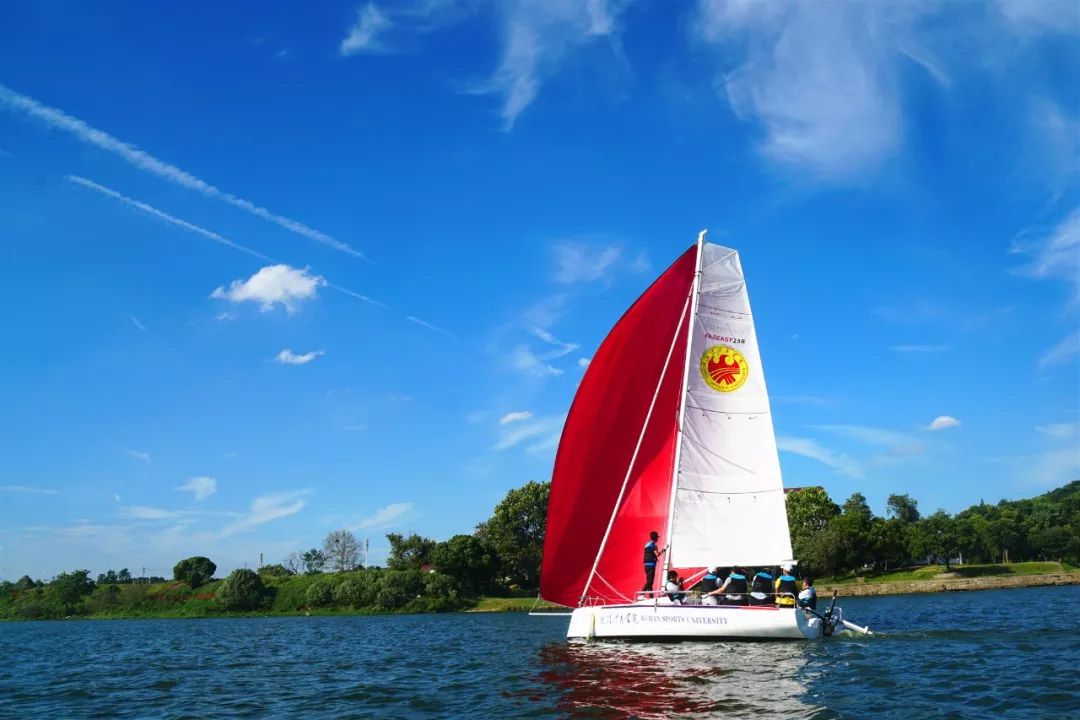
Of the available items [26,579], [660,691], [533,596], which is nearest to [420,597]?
[533,596]

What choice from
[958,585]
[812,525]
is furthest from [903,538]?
[958,585]

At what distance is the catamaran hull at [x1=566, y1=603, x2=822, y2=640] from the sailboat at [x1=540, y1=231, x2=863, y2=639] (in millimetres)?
932

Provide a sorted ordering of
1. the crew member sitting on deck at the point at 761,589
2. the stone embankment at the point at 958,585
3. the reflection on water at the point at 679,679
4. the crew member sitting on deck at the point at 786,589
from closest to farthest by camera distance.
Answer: the reflection on water at the point at 679,679 < the crew member sitting on deck at the point at 761,589 < the crew member sitting on deck at the point at 786,589 < the stone embankment at the point at 958,585

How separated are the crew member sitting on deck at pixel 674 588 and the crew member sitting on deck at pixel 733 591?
1.00 meters

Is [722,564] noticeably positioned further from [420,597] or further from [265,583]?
[265,583]

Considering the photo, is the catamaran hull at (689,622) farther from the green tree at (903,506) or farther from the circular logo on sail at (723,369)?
the green tree at (903,506)

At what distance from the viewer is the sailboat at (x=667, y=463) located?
2462cm

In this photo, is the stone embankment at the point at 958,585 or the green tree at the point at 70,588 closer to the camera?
the stone embankment at the point at 958,585

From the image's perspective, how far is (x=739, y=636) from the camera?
2250 centimetres

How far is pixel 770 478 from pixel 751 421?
1.88m

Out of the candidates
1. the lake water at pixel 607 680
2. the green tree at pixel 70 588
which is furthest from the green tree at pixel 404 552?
the lake water at pixel 607 680

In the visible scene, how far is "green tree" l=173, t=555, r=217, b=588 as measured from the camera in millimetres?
94125

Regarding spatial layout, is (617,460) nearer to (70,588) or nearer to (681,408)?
(681,408)

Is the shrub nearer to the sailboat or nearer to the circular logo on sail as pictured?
the sailboat
